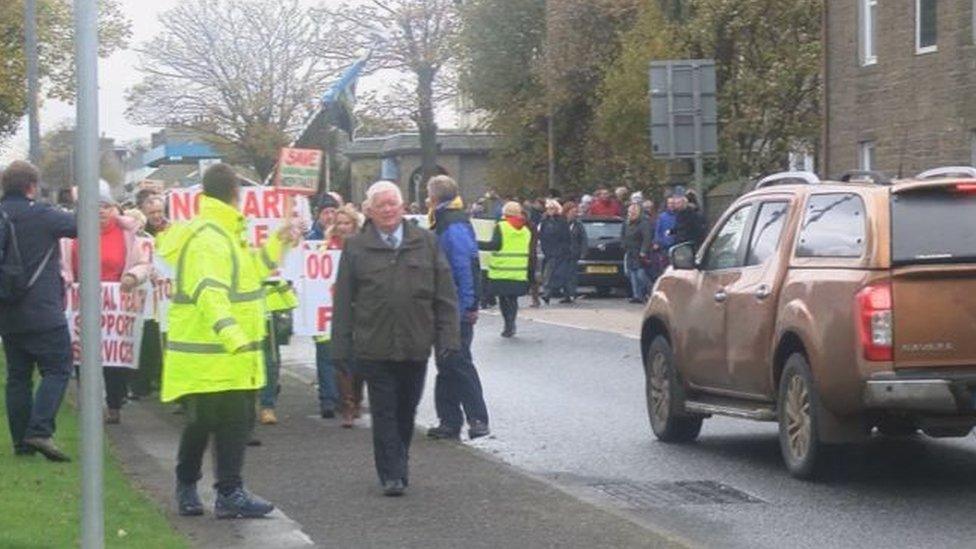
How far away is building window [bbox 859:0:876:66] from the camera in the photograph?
37.2 m

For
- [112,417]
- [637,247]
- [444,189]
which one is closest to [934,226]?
[444,189]

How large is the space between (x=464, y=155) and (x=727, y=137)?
40.1 metres

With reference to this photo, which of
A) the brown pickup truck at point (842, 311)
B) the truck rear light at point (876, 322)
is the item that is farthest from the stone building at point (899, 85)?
the truck rear light at point (876, 322)

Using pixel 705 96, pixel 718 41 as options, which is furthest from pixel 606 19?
pixel 705 96

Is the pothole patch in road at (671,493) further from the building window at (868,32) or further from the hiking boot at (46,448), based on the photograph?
the building window at (868,32)

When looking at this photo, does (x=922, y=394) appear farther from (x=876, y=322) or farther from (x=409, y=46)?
(x=409, y=46)

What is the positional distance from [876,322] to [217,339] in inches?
144

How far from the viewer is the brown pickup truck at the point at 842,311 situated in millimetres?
11750

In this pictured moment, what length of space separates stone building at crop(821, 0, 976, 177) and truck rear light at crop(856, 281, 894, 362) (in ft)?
71.1

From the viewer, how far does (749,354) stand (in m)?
13.4

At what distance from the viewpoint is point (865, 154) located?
37.7m

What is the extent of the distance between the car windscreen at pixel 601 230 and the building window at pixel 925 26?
7.08 metres

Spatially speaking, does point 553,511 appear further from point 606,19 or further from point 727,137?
point 606,19

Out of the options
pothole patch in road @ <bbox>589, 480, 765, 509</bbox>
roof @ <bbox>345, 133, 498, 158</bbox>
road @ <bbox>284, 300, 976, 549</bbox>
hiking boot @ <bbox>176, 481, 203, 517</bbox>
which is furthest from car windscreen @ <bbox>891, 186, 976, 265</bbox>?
roof @ <bbox>345, 133, 498, 158</bbox>
